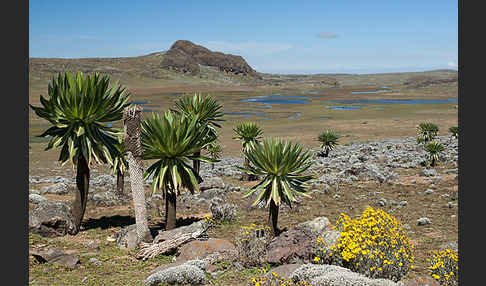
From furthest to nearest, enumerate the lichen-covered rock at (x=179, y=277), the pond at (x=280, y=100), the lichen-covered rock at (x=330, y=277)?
the pond at (x=280, y=100)
the lichen-covered rock at (x=179, y=277)
the lichen-covered rock at (x=330, y=277)

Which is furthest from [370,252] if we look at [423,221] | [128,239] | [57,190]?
[57,190]

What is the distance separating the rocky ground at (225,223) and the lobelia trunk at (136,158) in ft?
1.96

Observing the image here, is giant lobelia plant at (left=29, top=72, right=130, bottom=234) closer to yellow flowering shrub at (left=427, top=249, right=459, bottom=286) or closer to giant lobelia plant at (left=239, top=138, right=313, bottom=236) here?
giant lobelia plant at (left=239, top=138, right=313, bottom=236)

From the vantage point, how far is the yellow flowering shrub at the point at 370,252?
7.22 metres

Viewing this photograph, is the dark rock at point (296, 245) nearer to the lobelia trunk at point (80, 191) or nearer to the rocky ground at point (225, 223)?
the rocky ground at point (225, 223)

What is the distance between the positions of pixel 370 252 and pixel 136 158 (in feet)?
21.6

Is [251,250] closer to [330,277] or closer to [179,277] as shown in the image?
[179,277]

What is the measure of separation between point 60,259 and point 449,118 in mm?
67681

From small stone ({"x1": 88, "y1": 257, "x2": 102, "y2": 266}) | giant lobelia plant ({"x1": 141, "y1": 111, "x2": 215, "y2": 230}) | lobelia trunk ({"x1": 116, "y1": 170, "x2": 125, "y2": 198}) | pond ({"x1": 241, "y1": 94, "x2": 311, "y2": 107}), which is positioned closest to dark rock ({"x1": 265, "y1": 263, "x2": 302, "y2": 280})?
giant lobelia plant ({"x1": 141, "y1": 111, "x2": 215, "y2": 230})

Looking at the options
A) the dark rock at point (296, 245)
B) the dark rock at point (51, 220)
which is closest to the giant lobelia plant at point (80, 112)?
the dark rock at point (51, 220)

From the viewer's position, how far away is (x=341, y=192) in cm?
1819

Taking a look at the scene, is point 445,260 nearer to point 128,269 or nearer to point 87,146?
point 128,269

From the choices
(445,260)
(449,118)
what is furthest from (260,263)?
(449,118)

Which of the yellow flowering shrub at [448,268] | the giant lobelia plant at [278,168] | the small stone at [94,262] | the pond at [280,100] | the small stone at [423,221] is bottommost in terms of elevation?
the small stone at [94,262]
